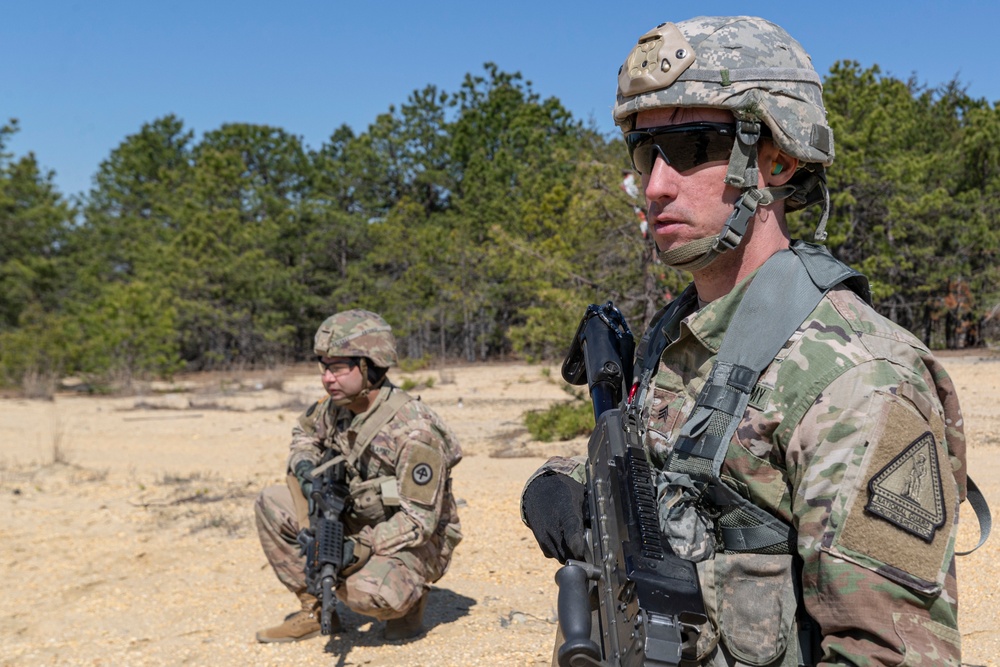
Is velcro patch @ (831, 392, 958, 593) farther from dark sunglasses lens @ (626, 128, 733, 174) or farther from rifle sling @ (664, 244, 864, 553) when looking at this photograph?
dark sunglasses lens @ (626, 128, 733, 174)

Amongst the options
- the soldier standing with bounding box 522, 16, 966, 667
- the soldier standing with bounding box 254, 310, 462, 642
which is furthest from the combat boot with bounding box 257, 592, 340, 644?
the soldier standing with bounding box 522, 16, 966, 667

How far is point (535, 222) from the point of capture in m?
27.0

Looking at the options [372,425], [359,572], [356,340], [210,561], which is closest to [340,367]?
[356,340]

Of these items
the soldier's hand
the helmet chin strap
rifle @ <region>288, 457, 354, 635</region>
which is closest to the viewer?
the helmet chin strap

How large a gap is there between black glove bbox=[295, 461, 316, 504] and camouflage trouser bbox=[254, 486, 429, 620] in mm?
139

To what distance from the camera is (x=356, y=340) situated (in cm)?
474

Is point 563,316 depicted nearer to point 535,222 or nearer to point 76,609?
point 76,609

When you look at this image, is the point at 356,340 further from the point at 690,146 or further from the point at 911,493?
the point at 911,493

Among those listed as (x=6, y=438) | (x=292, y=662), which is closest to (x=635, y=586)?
(x=292, y=662)

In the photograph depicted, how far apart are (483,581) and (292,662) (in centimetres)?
148

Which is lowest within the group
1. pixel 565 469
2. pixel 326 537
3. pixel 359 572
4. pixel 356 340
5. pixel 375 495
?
pixel 359 572

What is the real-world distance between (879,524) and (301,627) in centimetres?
397

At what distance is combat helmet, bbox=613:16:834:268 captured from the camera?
1.68m

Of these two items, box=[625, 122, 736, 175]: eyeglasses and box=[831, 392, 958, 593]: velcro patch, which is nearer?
box=[831, 392, 958, 593]: velcro patch
